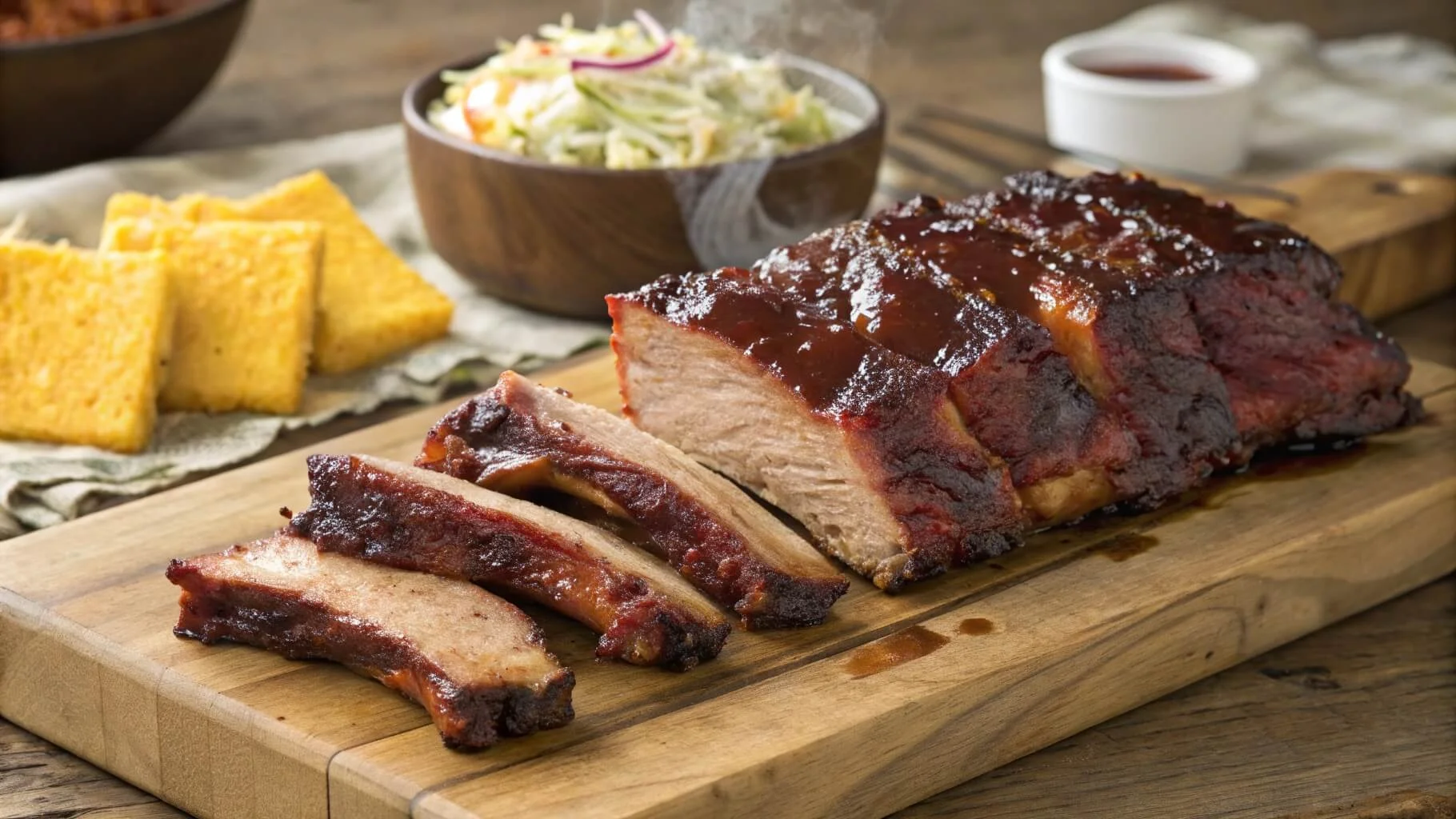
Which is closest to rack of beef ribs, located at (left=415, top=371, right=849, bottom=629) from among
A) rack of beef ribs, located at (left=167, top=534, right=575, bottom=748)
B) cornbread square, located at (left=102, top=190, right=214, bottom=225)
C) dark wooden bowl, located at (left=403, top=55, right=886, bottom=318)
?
rack of beef ribs, located at (left=167, top=534, right=575, bottom=748)

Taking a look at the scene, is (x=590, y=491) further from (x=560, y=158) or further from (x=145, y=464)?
(x=560, y=158)

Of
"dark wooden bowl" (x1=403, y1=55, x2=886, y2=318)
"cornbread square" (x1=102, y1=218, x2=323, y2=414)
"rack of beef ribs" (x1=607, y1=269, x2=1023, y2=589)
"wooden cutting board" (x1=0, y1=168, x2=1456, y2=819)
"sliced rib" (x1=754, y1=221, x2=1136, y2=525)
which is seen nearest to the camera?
"wooden cutting board" (x1=0, y1=168, x2=1456, y2=819)

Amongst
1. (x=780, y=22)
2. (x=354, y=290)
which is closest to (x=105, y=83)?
(x=354, y=290)

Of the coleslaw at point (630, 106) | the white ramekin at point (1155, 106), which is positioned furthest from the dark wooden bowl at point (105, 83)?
the white ramekin at point (1155, 106)

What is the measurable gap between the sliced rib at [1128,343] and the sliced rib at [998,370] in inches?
2.5

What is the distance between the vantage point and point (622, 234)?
5.24 metres

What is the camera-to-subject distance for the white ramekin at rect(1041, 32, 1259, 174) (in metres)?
6.41

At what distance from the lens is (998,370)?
386 centimetres

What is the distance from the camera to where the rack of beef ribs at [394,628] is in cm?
312

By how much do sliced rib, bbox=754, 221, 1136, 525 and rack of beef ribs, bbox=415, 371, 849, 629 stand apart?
51 centimetres

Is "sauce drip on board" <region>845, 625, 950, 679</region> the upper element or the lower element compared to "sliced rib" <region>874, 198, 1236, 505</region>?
lower

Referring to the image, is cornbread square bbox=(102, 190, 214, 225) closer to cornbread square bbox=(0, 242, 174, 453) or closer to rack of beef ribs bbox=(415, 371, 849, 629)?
cornbread square bbox=(0, 242, 174, 453)

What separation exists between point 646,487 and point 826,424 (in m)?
0.42

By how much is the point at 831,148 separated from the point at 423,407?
150cm
